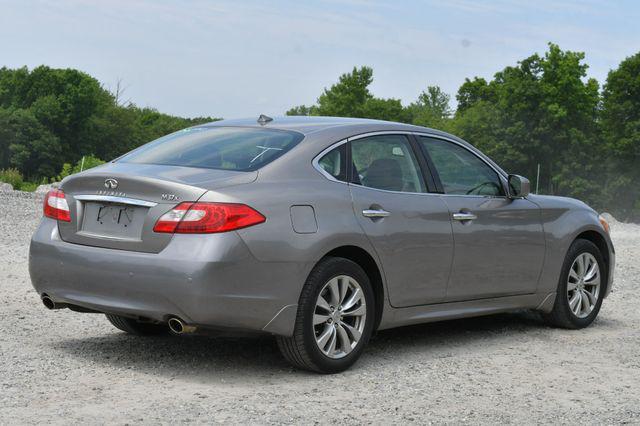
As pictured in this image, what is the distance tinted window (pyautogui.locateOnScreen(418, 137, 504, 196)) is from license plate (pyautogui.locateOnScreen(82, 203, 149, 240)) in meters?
2.39

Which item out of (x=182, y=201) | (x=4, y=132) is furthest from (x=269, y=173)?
(x=4, y=132)

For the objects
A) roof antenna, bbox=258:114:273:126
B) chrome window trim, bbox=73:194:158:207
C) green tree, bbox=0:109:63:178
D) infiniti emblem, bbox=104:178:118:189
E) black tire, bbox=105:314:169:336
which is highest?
roof antenna, bbox=258:114:273:126

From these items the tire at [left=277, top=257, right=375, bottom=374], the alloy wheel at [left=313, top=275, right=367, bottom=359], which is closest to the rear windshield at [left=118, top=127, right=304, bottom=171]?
the tire at [left=277, top=257, right=375, bottom=374]

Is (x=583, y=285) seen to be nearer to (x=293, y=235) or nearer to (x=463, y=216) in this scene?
(x=463, y=216)

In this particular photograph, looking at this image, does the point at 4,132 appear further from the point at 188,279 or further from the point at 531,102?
the point at 188,279

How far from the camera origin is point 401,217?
6.82 meters

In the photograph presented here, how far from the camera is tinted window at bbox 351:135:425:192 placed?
6.82 m

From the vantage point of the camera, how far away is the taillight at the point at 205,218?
577 centimetres

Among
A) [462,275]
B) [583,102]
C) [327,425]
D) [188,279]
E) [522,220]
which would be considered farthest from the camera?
[583,102]

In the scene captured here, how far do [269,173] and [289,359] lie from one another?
46.4 inches

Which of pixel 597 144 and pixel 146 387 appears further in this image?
pixel 597 144

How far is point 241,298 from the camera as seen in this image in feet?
19.1

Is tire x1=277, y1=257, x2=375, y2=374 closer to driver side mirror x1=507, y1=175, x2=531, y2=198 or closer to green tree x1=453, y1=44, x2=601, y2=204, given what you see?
driver side mirror x1=507, y1=175, x2=531, y2=198

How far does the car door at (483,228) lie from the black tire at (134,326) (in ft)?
7.32
